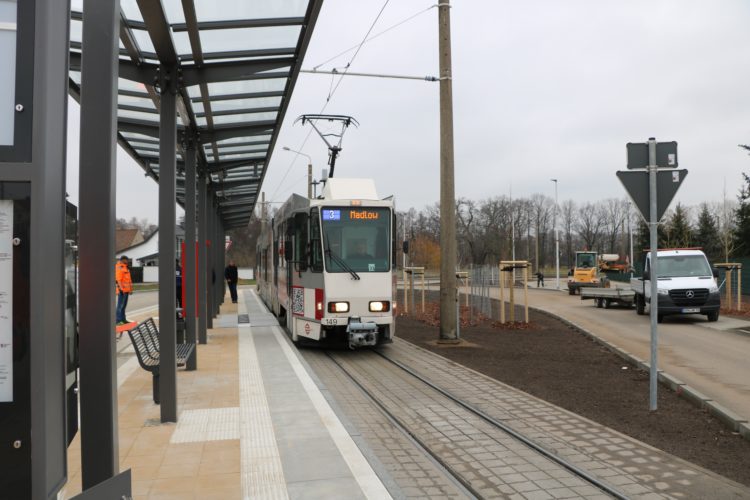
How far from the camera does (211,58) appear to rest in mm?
6969

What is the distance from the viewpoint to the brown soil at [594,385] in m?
6.19

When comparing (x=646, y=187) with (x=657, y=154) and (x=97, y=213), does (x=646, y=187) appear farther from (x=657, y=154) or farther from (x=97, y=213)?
(x=97, y=213)

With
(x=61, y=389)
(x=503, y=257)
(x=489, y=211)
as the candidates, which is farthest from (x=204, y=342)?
(x=489, y=211)

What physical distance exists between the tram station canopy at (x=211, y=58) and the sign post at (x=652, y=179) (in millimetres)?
4271

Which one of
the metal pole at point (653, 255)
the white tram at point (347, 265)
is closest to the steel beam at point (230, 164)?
the white tram at point (347, 265)

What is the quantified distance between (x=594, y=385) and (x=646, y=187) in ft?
10.5

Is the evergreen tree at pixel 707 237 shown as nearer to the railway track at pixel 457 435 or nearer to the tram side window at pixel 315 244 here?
the tram side window at pixel 315 244

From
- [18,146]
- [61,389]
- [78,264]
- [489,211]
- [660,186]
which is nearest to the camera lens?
[18,146]

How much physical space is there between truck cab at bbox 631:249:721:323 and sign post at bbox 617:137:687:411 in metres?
11.9

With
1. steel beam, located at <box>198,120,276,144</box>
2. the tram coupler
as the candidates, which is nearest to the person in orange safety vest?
the tram coupler

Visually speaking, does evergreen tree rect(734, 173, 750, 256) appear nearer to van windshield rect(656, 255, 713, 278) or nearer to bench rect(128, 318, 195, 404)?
van windshield rect(656, 255, 713, 278)

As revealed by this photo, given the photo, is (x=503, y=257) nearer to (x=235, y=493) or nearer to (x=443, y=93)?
(x=443, y=93)

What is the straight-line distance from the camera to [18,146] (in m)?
2.07

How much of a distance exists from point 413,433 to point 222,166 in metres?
8.85
